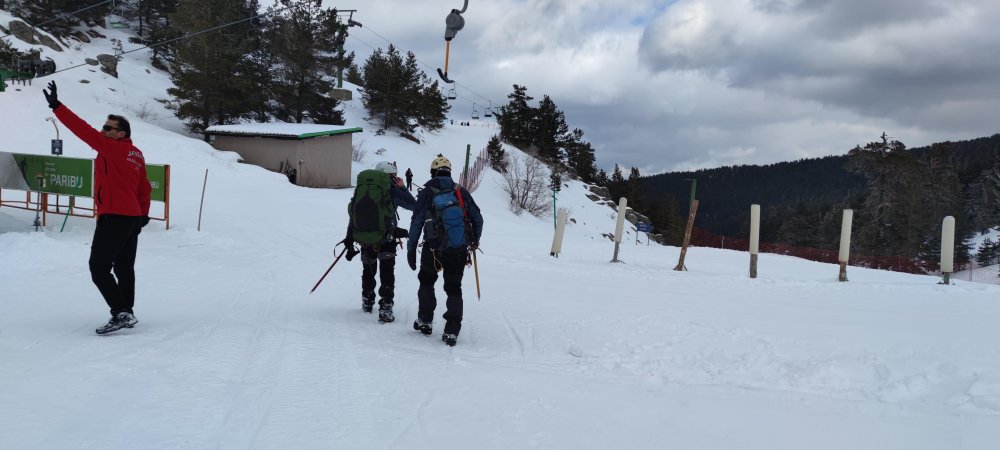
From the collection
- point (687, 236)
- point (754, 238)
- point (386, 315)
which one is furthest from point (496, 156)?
point (386, 315)

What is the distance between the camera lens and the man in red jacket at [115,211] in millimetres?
4625

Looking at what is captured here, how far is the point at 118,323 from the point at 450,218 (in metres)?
2.99

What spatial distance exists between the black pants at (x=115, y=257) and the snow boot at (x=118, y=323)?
0.14 feet

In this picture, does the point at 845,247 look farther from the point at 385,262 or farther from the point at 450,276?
the point at 385,262

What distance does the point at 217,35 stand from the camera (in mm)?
33875

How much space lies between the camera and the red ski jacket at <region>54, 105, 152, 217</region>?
457 centimetres

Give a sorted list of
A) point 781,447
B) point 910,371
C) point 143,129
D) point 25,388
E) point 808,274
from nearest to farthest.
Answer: point 781,447
point 25,388
point 910,371
point 808,274
point 143,129

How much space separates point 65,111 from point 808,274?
12.4 m

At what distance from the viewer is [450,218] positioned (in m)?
5.06

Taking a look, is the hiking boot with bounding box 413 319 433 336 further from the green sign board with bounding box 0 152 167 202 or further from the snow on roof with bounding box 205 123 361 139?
the snow on roof with bounding box 205 123 361 139

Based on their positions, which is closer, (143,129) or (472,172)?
(143,129)

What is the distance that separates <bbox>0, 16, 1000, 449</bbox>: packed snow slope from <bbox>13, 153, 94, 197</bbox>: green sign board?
2506 millimetres

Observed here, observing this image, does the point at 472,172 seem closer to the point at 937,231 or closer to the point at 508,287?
the point at 508,287

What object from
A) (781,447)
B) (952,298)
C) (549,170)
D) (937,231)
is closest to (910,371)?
(781,447)
